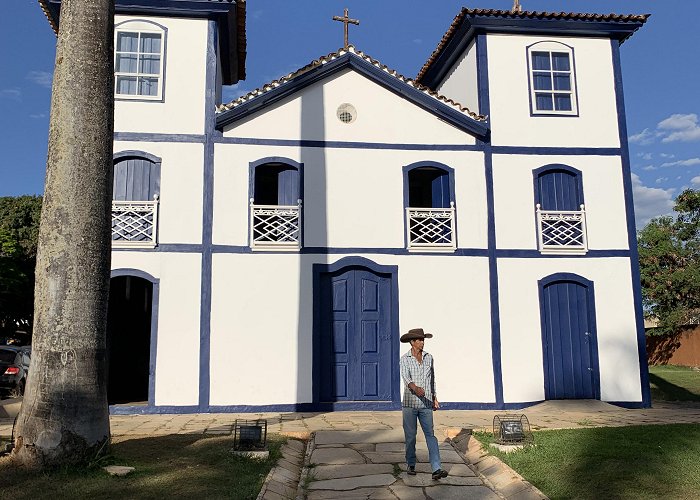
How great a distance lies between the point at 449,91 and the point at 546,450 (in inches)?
439

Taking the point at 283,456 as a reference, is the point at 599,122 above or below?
above

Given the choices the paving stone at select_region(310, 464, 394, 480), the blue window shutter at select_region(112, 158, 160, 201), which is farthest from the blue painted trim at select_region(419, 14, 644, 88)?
the paving stone at select_region(310, 464, 394, 480)

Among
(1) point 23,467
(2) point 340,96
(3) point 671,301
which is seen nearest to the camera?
(1) point 23,467

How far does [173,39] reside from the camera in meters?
13.1

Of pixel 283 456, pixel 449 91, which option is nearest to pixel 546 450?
pixel 283 456

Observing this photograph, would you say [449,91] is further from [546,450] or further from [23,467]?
[23,467]

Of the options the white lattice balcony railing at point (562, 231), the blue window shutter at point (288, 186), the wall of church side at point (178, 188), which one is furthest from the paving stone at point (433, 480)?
the white lattice balcony railing at point (562, 231)

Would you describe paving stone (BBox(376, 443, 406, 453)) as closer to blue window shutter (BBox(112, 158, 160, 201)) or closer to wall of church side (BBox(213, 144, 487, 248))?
wall of church side (BBox(213, 144, 487, 248))

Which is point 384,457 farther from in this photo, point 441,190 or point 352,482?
point 441,190

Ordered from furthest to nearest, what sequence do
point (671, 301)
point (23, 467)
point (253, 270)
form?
1. point (671, 301)
2. point (253, 270)
3. point (23, 467)

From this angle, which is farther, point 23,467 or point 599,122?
point 599,122

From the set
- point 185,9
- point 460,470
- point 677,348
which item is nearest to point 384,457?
point 460,470

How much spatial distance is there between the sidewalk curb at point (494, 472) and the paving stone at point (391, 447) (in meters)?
0.72

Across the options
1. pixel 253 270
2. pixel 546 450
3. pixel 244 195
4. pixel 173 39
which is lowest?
pixel 546 450
